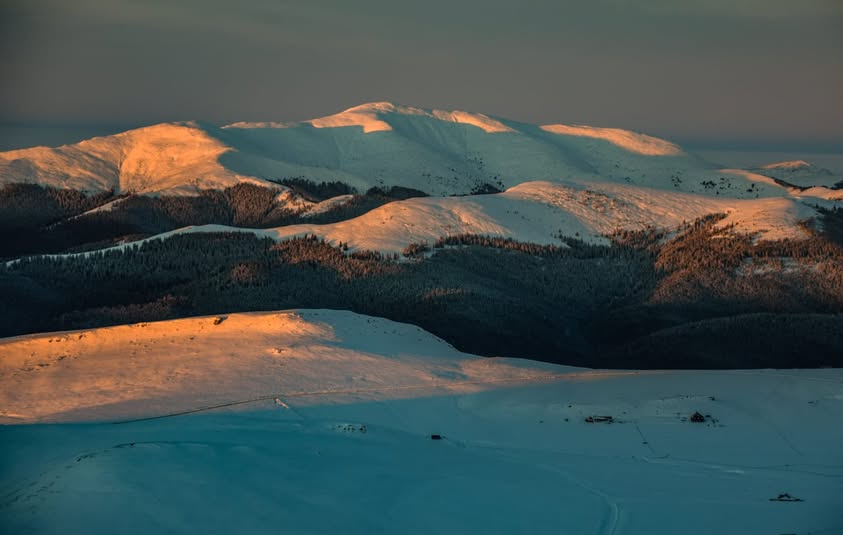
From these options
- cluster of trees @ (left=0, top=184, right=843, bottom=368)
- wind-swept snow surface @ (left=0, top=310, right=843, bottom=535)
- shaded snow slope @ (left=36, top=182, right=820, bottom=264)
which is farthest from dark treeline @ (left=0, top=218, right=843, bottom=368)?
wind-swept snow surface @ (left=0, top=310, right=843, bottom=535)

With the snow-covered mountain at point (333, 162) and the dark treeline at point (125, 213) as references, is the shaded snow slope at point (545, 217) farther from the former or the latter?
the snow-covered mountain at point (333, 162)

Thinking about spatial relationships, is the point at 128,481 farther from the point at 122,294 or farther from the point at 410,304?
the point at 122,294

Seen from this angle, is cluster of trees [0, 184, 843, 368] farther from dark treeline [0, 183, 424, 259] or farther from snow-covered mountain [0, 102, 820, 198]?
snow-covered mountain [0, 102, 820, 198]

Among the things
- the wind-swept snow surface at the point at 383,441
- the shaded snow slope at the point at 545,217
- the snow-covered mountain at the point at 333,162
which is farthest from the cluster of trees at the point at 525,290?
the snow-covered mountain at the point at 333,162

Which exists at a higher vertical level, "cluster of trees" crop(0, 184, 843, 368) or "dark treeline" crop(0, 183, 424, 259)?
"cluster of trees" crop(0, 184, 843, 368)

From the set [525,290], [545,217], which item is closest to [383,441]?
[525,290]

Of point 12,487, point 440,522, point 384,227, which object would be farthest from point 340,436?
point 384,227
